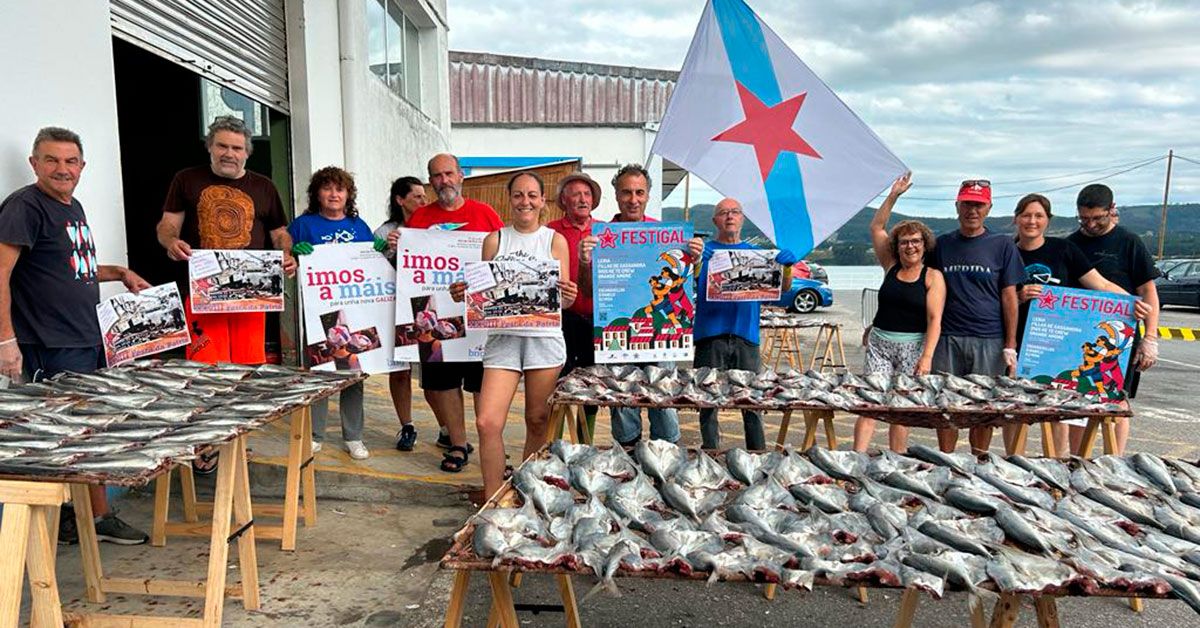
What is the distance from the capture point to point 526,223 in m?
4.03

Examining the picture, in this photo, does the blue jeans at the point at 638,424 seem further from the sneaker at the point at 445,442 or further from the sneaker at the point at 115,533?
the sneaker at the point at 115,533

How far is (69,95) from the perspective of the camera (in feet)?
13.1

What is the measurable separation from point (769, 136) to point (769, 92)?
0.31 meters

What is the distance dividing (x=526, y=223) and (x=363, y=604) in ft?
7.07

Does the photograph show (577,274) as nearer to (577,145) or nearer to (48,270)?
(48,270)

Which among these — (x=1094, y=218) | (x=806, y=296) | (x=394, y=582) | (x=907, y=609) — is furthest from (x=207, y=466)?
(x=806, y=296)

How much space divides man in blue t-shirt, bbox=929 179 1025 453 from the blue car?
1576 cm

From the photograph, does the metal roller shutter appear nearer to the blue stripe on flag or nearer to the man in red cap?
the man in red cap

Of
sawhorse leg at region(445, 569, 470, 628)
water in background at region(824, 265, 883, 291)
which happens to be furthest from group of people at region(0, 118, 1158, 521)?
water in background at region(824, 265, 883, 291)

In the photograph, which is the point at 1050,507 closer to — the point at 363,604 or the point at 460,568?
the point at 460,568

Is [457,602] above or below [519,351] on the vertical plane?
below

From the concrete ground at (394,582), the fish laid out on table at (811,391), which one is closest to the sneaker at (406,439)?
the concrete ground at (394,582)

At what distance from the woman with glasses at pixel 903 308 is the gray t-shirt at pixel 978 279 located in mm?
106

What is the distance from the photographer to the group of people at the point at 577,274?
4.02m
